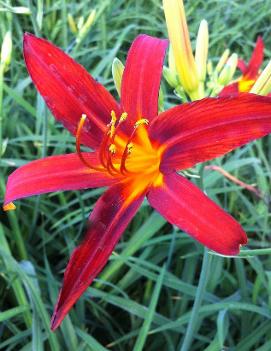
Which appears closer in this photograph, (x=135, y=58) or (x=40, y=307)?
(x=135, y=58)

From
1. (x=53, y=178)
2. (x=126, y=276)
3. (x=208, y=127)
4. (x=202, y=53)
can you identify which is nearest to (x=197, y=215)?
(x=208, y=127)

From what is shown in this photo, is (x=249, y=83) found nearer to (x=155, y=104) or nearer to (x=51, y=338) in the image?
(x=155, y=104)

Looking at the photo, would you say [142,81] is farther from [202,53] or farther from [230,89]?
[230,89]

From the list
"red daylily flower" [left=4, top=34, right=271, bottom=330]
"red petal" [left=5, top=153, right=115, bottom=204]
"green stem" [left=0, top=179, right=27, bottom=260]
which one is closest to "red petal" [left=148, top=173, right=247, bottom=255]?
"red daylily flower" [left=4, top=34, right=271, bottom=330]

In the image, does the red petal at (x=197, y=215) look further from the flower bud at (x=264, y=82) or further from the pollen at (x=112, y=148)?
the flower bud at (x=264, y=82)

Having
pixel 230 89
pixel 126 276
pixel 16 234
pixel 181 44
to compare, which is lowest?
pixel 126 276

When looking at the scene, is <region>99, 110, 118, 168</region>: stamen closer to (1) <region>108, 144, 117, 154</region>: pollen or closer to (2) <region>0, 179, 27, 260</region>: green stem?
(1) <region>108, 144, 117, 154</region>: pollen

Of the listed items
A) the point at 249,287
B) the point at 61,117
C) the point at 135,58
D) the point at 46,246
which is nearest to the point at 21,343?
the point at 46,246
